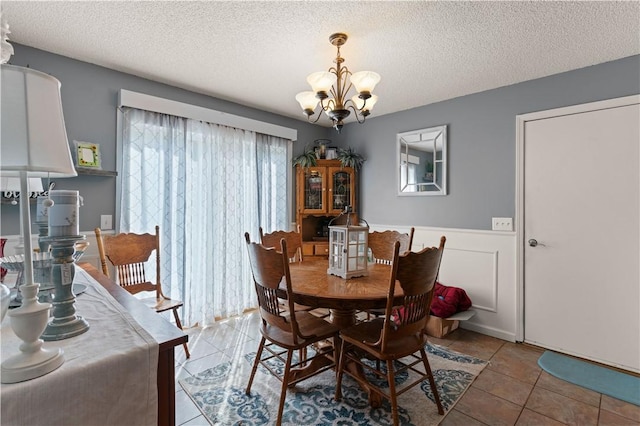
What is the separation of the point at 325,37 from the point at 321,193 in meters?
2.17

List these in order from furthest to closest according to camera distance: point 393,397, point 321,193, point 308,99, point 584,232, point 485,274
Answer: point 321,193
point 485,274
point 584,232
point 308,99
point 393,397

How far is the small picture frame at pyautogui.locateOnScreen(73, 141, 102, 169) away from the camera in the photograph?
239 cm

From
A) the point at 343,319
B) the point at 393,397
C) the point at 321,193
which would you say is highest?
the point at 321,193

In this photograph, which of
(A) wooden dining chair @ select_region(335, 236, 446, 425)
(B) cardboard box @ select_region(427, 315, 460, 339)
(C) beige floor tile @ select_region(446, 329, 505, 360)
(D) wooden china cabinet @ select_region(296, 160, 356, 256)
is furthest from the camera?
(D) wooden china cabinet @ select_region(296, 160, 356, 256)

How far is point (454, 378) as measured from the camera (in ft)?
7.26

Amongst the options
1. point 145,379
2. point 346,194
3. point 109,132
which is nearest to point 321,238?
point 346,194

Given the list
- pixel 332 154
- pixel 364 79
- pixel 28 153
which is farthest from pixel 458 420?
pixel 332 154

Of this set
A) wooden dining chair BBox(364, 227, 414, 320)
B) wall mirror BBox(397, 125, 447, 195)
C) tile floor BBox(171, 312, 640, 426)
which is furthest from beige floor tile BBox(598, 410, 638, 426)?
wall mirror BBox(397, 125, 447, 195)

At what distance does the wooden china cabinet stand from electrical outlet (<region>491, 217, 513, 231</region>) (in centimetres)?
170

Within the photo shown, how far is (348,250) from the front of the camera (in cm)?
200

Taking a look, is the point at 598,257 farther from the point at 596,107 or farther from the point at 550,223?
the point at 596,107

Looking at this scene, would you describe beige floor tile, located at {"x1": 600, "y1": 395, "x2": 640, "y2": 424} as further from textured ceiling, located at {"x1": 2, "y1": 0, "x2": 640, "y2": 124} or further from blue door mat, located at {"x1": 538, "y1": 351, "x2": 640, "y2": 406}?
textured ceiling, located at {"x1": 2, "y1": 0, "x2": 640, "y2": 124}

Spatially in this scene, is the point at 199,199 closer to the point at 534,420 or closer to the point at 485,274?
the point at 485,274

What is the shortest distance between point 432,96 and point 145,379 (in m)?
3.43
